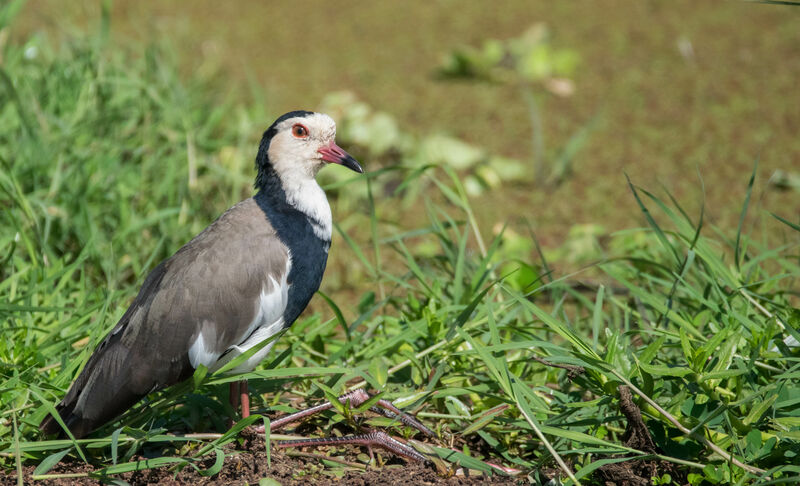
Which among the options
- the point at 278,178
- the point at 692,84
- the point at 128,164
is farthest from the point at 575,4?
the point at 278,178

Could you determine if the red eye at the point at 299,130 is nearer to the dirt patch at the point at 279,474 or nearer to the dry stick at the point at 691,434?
the dirt patch at the point at 279,474

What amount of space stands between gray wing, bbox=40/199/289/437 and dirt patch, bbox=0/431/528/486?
0.14 metres

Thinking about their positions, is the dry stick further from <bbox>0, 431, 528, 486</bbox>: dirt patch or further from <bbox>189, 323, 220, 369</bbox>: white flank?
<bbox>189, 323, 220, 369</bbox>: white flank

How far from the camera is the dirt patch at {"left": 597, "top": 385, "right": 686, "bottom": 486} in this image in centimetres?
201

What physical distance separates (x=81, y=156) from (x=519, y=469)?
2297 mm

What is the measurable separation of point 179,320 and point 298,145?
27.3 inches

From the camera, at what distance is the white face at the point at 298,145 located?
2605 mm

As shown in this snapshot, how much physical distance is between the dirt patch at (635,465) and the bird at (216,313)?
1.69 feet

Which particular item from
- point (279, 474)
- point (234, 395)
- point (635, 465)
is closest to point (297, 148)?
point (234, 395)

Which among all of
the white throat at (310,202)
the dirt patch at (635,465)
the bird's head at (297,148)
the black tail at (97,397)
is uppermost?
the bird's head at (297,148)

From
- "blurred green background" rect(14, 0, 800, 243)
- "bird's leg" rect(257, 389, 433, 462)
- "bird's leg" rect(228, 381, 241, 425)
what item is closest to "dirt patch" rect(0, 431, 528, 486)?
"bird's leg" rect(257, 389, 433, 462)

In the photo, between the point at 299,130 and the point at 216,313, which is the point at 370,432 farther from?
the point at 299,130

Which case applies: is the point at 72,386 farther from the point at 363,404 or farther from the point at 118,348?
the point at 363,404

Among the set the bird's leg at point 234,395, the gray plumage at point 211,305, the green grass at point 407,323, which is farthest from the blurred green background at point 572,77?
the bird's leg at point 234,395
